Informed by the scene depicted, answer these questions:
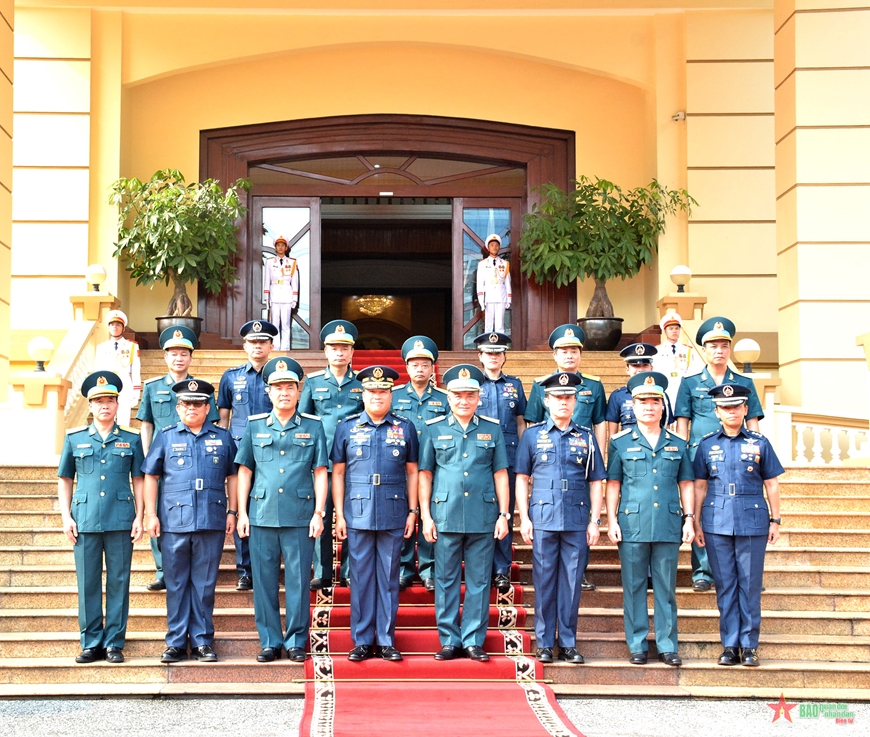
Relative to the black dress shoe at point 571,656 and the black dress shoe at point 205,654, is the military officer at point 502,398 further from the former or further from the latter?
the black dress shoe at point 205,654

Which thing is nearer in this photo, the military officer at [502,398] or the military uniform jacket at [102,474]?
the military uniform jacket at [102,474]

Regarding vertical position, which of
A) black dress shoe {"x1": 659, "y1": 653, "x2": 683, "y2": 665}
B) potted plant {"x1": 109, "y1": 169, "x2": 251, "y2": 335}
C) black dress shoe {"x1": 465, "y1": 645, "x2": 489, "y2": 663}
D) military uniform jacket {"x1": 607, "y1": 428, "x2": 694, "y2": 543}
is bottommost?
black dress shoe {"x1": 659, "y1": 653, "x2": 683, "y2": 665}

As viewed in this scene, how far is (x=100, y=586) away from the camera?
20.9 ft

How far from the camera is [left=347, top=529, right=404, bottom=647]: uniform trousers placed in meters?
6.20

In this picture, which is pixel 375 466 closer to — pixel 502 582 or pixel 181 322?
pixel 502 582

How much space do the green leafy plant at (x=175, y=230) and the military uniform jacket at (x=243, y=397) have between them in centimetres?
546

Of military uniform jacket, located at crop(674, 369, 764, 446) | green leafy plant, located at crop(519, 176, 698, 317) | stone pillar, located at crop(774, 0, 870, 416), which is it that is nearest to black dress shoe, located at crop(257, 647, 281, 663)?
military uniform jacket, located at crop(674, 369, 764, 446)

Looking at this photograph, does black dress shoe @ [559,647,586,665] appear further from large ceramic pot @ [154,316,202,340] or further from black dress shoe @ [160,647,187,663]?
large ceramic pot @ [154,316,202,340]

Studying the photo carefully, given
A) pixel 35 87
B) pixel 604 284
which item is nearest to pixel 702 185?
pixel 604 284

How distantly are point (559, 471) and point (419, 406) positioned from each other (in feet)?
3.63

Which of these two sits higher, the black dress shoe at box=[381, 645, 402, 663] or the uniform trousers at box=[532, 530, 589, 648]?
the uniform trousers at box=[532, 530, 589, 648]

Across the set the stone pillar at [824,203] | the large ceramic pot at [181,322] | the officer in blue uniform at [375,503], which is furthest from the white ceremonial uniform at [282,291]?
the officer in blue uniform at [375,503]

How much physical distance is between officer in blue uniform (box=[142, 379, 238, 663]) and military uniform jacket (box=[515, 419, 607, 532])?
171 centimetres

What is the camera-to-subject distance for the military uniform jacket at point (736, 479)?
6.39 m
